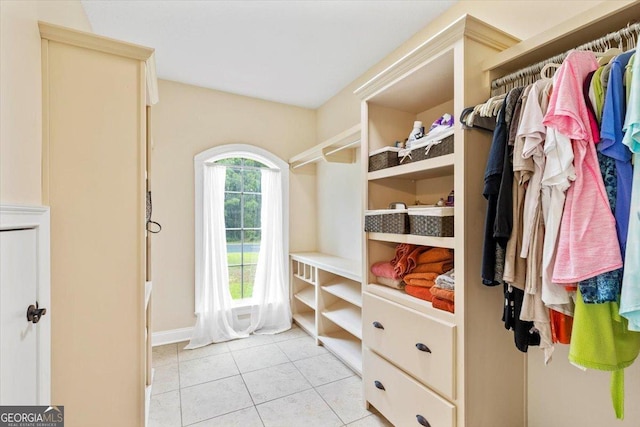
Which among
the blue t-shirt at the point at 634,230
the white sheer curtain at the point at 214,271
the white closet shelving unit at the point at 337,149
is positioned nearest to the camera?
the blue t-shirt at the point at 634,230

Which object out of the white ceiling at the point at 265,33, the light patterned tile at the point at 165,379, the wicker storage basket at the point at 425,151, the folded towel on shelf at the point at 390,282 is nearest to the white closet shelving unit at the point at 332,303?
the folded towel on shelf at the point at 390,282

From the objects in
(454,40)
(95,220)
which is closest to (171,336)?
(95,220)

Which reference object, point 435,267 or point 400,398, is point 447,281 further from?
point 400,398

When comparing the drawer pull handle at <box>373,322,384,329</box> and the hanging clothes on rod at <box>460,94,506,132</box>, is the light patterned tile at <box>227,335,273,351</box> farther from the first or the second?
the hanging clothes on rod at <box>460,94,506,132</box>

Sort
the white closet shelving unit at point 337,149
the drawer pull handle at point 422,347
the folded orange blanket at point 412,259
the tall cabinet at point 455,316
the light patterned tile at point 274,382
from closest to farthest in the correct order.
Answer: the tall cabinet at point 455,316
the drawer pull handle at point 422,347
the folded orange blanket at point 412,259
the light patterned tile at point 274,382
the white closet shelving unit at point 337,149

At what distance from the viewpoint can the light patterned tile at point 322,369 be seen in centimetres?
→ 212

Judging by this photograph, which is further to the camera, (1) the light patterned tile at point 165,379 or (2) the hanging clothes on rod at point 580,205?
(1) the light patterned tile at point 165,379

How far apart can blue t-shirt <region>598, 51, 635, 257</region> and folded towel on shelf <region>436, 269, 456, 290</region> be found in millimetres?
610

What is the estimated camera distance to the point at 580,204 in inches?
32.8

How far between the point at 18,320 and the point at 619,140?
1.90 m

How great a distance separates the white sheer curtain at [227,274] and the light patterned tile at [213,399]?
739 millimetres

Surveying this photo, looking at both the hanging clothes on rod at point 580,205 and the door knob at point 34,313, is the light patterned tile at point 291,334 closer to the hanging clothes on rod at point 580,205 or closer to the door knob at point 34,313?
the door knob at point 34,313

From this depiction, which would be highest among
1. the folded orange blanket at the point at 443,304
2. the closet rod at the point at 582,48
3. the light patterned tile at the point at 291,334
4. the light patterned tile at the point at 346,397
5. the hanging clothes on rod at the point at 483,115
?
the closet rod at the point at 582,48

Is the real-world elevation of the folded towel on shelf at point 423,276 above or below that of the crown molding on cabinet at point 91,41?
below
